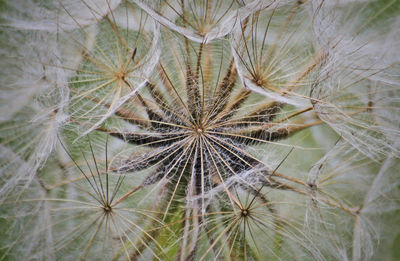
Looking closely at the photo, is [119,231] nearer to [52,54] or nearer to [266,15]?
[52,54]

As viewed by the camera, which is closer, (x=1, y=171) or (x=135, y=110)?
(x=135, y=110)

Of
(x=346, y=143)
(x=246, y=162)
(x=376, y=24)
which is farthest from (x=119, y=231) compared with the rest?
(x=376, y=24)

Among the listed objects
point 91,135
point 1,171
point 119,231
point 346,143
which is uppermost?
point 346,143

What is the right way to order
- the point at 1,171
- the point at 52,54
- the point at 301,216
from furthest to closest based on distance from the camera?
the point at 1,171
the point at 52,54
the point at 301,216

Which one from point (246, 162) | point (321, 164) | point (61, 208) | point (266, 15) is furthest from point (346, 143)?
point (61, 208)

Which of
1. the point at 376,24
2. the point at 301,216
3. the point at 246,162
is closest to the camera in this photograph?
the point at 246,162

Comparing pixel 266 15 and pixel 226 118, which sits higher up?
pixel 266 15

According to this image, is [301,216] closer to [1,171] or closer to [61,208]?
[61,208]
